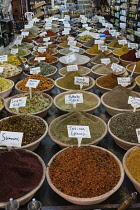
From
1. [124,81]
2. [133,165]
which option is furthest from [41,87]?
[133,165]

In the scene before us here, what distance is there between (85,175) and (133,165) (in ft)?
0.98

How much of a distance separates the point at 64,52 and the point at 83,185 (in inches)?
108

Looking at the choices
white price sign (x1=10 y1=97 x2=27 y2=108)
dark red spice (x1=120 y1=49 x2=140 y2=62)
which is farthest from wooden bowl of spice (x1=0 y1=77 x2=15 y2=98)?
dark red spice (x1=120 y1=49 x2=140 y2=62)

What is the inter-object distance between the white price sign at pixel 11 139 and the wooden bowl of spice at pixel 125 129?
0.65 m

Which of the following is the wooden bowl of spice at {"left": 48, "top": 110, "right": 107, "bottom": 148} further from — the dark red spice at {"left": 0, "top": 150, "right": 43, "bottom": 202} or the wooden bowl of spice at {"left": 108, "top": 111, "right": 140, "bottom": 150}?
the dark red spice at {"left": 0, "top": 150, "right": 43, "bottom": 202}

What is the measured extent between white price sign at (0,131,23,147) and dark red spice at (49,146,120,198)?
0.26 metres

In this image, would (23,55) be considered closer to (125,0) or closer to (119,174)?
(119,174)

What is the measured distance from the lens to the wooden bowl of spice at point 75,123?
1.47 metres

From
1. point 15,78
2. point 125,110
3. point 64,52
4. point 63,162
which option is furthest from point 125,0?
point 63,162

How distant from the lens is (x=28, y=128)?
5.08ft

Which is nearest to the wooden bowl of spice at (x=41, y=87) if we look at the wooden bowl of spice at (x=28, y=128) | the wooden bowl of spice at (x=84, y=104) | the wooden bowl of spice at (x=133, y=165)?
the wooden bowl of spice at (x=84, y=104)

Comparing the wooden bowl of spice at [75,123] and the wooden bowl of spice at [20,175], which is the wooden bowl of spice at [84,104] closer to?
the wooden bowl of spice at [75,123]

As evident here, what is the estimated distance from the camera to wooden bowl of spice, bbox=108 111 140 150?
146cm

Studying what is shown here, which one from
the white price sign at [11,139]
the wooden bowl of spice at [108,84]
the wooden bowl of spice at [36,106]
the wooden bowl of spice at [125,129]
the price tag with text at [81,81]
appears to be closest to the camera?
the white price sign at [11,139]
